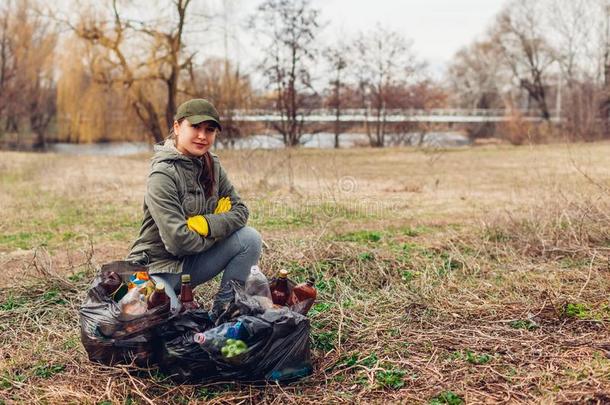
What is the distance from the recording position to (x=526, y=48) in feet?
130

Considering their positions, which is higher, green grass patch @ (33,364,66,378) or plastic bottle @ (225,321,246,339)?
plastic bottle @ (225,321,246,339)

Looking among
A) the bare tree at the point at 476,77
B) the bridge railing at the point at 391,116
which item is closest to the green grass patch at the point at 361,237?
the bridge railing at the point at 391,116

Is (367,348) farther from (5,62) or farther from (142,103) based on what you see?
(5,62)

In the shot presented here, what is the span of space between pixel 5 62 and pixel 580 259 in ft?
98.9

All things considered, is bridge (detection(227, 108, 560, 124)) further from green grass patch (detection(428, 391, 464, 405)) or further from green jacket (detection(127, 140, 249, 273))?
green grass patch (detection(428, 391, 464, 405))

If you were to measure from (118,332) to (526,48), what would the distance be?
41117 mm

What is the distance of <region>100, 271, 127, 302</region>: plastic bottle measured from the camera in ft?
11.2

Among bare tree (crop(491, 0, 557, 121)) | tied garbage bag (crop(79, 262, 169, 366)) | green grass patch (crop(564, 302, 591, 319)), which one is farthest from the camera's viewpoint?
bare tree (crop(491, 0, 557, 121))

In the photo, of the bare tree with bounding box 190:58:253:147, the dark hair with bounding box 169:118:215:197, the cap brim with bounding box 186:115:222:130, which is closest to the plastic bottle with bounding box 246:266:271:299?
the dark hair with bounding box 169:118:215:197

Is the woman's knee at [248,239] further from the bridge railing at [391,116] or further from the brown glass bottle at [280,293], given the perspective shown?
the bridge railing at [391,116]

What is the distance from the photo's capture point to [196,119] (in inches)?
136

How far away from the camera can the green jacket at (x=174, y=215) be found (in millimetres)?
3426

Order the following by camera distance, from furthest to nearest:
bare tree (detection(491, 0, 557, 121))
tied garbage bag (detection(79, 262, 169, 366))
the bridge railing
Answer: bare tree (detection(491, 0, 557, 121))
the bridge railing
tied garbage bag (detection(79, 262, 169, 366))

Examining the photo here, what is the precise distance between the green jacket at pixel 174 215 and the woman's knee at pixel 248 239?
0.05m
